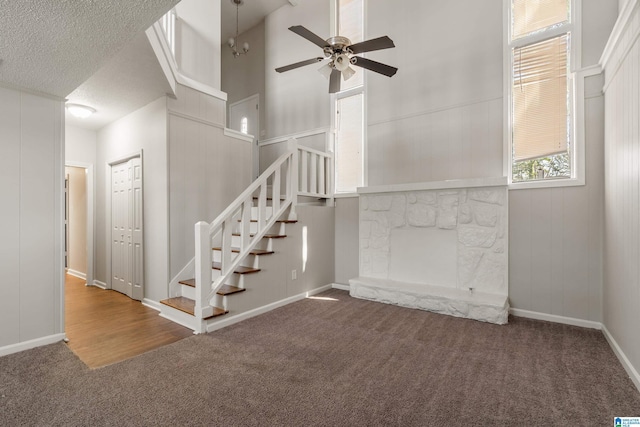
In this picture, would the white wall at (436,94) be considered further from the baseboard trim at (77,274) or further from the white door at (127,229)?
the baseboard trim at (77,274)

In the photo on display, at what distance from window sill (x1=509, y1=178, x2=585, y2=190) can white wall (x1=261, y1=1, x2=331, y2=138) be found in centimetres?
283

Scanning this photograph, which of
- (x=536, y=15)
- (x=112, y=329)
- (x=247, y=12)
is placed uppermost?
(x=247, y=12)

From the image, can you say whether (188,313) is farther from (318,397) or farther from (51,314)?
(318,397)

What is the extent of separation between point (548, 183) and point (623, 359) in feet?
5.59

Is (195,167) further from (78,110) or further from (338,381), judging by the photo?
(338,381)

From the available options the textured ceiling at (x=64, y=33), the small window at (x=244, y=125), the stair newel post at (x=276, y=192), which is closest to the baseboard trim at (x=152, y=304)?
the stair newel post at (x=276, y=192)

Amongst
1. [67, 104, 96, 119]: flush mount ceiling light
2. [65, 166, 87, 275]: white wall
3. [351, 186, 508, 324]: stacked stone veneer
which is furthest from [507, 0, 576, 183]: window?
[65, 166, 87, 275]: white wall

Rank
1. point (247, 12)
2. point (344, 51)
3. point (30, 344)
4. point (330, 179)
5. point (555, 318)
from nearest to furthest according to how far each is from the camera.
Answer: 1. point (30, 344)
2. point (344, 51)
3. point (555, 318)
4. point (330, 179)
5. point (247, 12)

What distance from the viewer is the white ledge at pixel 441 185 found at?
3.36 metres

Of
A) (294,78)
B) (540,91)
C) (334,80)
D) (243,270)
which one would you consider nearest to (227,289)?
(243,270)

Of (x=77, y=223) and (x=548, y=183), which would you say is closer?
(x=548, y=183)

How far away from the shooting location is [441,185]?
146 inches

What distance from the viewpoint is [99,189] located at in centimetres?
502

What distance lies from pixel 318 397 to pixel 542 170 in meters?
3.27
